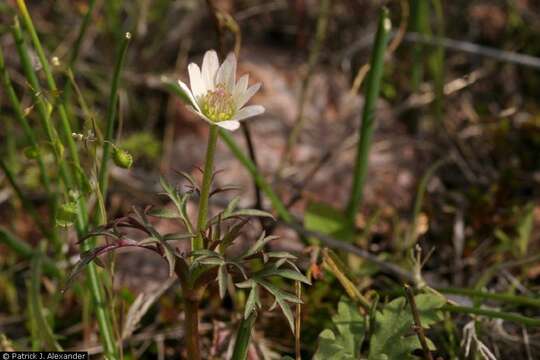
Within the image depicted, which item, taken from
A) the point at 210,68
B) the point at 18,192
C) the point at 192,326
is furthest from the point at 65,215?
the point at 18,192

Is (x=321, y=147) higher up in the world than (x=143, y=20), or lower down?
lower down

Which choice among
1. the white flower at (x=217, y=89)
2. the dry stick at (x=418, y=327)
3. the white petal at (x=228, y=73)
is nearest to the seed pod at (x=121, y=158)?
the white flower at (x=217, y=89)

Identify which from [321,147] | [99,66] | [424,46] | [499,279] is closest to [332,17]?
[424,46]

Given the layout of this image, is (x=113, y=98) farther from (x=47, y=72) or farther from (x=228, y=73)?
(x=228, y=73)

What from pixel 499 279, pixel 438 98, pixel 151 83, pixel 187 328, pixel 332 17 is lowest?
pixel 499 279

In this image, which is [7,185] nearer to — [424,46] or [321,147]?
[321,147]

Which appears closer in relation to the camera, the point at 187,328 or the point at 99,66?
the point at 187,328

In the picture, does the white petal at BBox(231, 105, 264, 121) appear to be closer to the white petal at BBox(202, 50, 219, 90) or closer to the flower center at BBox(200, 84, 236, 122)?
the flower center at BBox(200, 84, 236, 122)

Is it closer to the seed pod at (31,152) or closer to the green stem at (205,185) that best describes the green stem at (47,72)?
the seed pod at (31,152)
